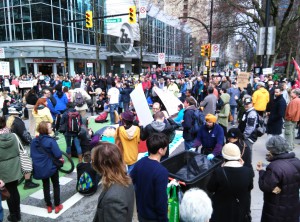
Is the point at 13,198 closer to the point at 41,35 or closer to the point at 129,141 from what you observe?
the point at 129,141

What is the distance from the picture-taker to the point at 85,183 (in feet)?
17.1

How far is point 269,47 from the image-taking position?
12.5 metres

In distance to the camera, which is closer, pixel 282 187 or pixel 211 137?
pixel 282 187

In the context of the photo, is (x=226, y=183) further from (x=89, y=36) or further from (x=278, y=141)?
(x=89, y=36)

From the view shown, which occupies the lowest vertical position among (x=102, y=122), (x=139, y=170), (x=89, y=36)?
(x=102, y=122)

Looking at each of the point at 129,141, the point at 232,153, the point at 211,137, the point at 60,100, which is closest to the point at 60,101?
the point at 60,100

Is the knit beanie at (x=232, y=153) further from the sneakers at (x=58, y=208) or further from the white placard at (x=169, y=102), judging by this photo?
the white placard at (x=169, y=102)

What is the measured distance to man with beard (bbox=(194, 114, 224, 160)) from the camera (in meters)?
4.86

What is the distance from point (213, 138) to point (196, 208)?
9.09 feet

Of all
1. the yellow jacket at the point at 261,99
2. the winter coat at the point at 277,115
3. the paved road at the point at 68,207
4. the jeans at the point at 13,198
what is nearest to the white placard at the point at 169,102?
the yellow jacket at the point at 261,99

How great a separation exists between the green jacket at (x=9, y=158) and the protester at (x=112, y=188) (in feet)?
7.20

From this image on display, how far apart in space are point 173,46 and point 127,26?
111ft

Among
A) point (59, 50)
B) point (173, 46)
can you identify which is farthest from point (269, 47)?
point (173, 46)

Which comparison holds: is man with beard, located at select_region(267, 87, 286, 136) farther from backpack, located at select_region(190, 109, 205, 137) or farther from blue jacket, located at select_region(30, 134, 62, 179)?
blue jacket, located at select_region(30, 134, 62, 179)
